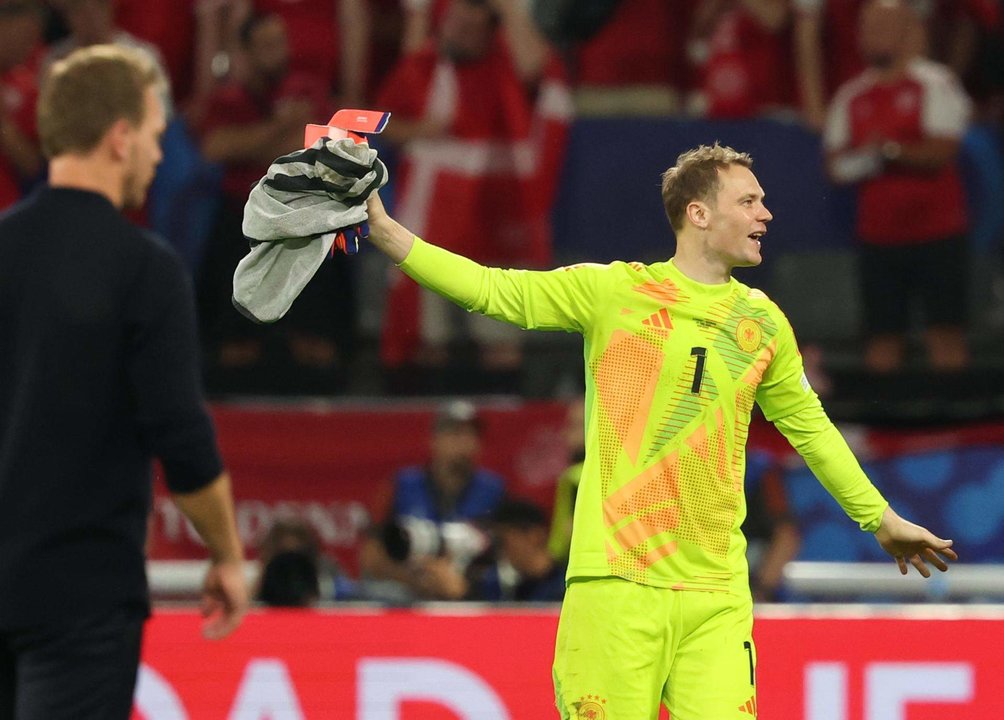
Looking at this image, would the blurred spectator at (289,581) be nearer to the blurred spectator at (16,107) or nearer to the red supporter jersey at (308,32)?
the blurred spectator at (16,107)

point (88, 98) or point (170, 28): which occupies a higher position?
point (170, 28)

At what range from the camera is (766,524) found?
7625mm

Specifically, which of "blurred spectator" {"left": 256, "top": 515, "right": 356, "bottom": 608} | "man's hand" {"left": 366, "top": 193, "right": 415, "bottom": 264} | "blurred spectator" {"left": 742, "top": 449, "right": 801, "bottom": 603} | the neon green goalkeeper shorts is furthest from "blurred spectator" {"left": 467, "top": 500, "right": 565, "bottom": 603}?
"man's hand" {"left": 366, "top": 193, "right": 415, "bottom": 264}

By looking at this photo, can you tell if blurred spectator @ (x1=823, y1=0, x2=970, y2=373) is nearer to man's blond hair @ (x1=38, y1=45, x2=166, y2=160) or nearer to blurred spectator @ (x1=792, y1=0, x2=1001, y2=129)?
blurred spectator @ (x1=792, y1=0, x2=1001, y2=129)

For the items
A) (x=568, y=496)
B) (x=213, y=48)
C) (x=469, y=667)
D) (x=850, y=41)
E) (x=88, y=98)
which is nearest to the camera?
(x=88, y=98)

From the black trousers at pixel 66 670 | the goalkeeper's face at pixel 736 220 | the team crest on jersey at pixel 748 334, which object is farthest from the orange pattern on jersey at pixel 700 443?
the black trousers at pixel 66 670

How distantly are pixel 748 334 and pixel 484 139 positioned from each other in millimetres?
4579

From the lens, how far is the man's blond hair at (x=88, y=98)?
311cm

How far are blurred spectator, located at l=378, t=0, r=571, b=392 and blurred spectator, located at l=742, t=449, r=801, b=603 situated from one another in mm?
1770

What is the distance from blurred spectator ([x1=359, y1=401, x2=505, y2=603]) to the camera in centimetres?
682

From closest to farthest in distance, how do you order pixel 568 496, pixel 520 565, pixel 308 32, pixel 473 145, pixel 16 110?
pixel 520 565
pixel 568 496
pixel 16 110
pixel 473 145
pixel 308 32

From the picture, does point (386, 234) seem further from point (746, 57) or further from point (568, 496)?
point (746, 57)

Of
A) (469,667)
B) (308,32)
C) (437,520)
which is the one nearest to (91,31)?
(308,32)

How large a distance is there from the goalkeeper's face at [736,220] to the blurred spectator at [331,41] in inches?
186
